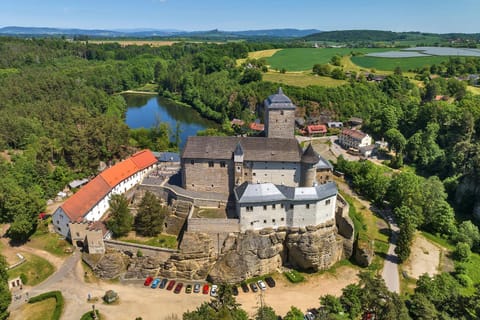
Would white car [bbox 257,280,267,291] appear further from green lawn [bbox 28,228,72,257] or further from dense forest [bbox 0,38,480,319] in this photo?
green lawn [bbox 28,228,72,257]

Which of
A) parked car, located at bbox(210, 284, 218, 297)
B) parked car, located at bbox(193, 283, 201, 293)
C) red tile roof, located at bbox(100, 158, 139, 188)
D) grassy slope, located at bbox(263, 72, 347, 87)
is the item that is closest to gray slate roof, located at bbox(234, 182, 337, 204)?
parked car, located at bbox(210, 284, 218, 297)

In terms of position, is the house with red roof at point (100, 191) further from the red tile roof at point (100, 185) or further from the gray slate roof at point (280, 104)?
the gray slate roof at point (280, 104)

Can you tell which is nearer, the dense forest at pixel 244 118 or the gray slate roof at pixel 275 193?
the gray slate roof at pixel 275 193

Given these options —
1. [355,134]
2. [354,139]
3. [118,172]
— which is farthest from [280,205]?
[355,134]

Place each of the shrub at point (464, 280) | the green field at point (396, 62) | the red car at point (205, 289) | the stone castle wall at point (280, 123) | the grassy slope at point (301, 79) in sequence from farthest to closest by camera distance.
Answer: the green field at point (396, 62), the grassy slope at point (301, 79), the stone castle wall at point (280, 123), the shrub at point (464, 280), the red car at point (205, 289)

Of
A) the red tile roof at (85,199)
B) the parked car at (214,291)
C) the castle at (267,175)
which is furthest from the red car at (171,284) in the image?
the red tile roof at (85,199)
